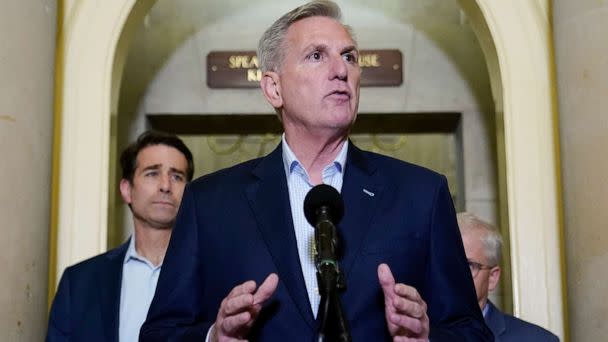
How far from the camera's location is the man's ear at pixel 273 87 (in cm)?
237

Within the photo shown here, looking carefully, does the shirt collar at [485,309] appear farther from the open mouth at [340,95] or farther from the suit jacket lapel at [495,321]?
the open mouth at [340,95]

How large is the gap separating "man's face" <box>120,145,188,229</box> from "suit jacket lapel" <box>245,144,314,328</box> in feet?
3.63

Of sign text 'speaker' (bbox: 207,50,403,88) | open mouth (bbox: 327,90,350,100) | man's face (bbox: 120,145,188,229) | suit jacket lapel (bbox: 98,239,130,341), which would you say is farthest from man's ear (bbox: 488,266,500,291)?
sign text 'speaker' (bbox: 207,50,403,88)

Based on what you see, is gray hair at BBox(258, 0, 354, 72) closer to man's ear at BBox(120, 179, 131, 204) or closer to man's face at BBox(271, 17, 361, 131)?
man's face at BBox(271, 17, 361, 131)

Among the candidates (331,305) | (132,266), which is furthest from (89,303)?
(331,305)

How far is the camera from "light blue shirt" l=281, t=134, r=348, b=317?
6.83 ft

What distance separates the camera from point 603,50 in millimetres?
3264

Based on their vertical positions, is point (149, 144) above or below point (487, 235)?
above

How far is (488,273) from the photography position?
11.0ft

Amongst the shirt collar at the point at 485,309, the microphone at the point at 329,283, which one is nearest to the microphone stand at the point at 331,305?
the microphone at the point at 329,283

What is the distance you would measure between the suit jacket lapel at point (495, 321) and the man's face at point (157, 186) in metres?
1.16

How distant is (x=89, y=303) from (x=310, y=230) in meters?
1.22

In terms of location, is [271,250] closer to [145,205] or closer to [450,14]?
[145,205]

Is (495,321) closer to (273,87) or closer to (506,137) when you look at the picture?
(506,137)
